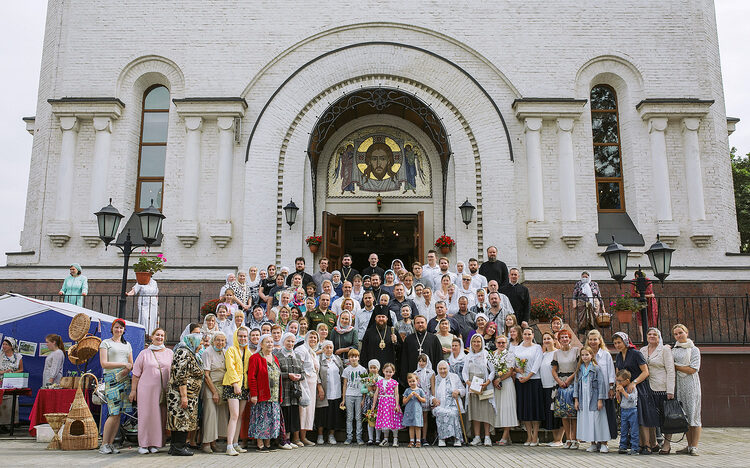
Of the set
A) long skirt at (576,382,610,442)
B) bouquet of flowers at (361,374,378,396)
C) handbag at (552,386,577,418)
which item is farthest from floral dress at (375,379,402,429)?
long skirt at (576,382,610,442)

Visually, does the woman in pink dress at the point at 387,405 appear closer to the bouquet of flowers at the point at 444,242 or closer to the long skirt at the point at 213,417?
the long skirt at the point at 213,417

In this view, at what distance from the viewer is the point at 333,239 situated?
56.5 ft

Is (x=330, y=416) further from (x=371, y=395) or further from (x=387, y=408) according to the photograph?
(x=387, y=408)

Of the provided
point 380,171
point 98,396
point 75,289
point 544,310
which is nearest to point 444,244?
point 380,171

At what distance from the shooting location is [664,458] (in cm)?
849

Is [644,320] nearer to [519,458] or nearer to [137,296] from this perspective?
[519,458]

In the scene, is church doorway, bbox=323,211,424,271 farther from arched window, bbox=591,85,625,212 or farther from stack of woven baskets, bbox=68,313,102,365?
stack of woven baskets, bbox=68,313,102,365

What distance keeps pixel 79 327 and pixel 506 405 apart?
23.3ft

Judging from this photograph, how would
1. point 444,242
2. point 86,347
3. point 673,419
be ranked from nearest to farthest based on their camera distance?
point 673,419, point 86,347, point 444,242

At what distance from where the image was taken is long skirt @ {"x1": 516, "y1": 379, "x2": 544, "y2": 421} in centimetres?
964

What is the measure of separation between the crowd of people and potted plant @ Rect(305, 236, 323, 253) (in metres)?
5.37

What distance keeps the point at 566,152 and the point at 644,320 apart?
755cm

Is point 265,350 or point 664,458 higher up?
point 265,350

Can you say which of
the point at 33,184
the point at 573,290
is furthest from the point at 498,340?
the point at 33,184
